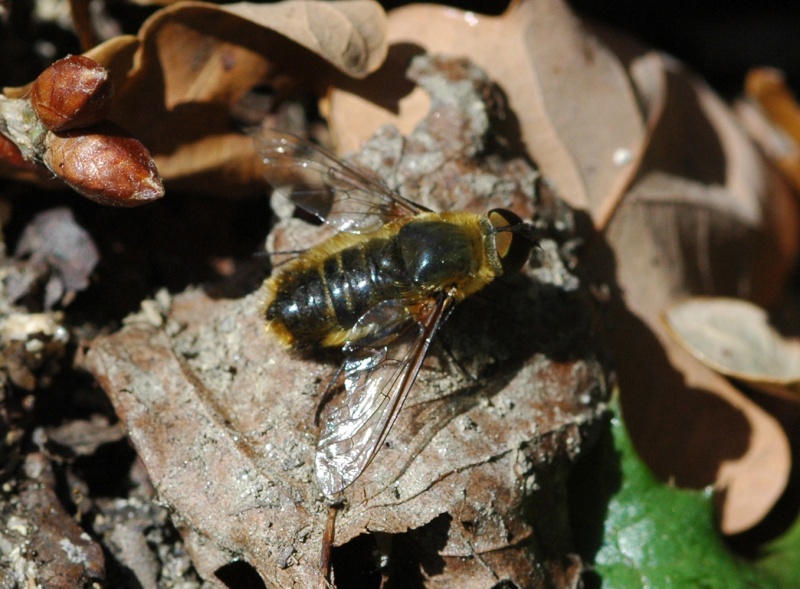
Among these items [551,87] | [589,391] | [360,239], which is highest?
[551,87]

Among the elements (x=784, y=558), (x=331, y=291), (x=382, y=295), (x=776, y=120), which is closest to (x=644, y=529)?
(x=784, y=558)

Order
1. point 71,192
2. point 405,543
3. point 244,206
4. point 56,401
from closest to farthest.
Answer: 1. point 405,543
2. point 56,401
3. point 71,192
4. point 244,206

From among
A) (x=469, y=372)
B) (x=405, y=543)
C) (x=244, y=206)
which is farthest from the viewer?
(x=244, y=206)

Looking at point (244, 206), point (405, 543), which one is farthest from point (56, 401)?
point (405, 543)

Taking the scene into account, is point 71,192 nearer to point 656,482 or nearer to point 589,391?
point 589,391

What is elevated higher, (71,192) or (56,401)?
(71,192)
